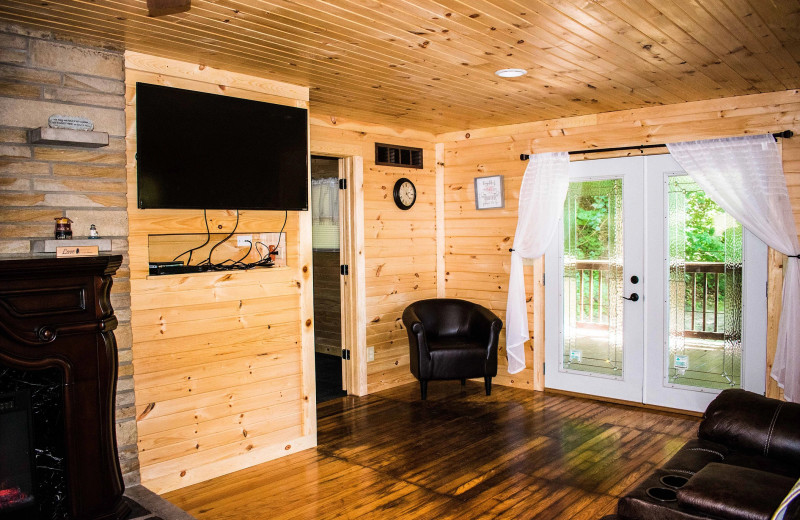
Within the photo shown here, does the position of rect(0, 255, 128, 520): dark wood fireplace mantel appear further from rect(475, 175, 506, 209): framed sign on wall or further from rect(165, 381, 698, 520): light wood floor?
rect(475, 175, 506, 209): framed sign on wall

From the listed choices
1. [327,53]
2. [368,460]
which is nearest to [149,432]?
[368,460]

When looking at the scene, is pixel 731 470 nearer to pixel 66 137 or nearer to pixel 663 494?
pixel 663 494

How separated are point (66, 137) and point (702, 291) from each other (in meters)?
4.42

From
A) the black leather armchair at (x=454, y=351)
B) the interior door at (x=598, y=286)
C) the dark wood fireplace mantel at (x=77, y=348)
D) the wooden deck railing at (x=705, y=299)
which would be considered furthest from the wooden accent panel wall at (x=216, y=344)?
the wooden deck railing at (x=705, y=299)

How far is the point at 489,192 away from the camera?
594cm

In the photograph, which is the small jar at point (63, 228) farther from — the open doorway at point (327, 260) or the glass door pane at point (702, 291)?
the glass door pane at point (702, 291)

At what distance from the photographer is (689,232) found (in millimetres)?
4859

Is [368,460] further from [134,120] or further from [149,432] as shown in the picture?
[134,120]

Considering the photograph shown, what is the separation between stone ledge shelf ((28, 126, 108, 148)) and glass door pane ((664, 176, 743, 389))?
407 cm

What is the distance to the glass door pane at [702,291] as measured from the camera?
15.4ft

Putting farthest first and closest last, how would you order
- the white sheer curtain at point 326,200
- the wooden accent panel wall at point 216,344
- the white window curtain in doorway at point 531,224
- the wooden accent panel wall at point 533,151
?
the white sheer curtain at point 326,200, the white window curtain in doorway at point 531,224, the wooden accent panel wall at point 533,151, the wooden accent panel wall at point 216,344

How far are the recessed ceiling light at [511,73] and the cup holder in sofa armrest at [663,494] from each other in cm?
254

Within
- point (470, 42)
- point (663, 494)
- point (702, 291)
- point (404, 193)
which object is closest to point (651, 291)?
point (702, 291)

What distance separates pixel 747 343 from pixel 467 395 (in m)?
2.29
